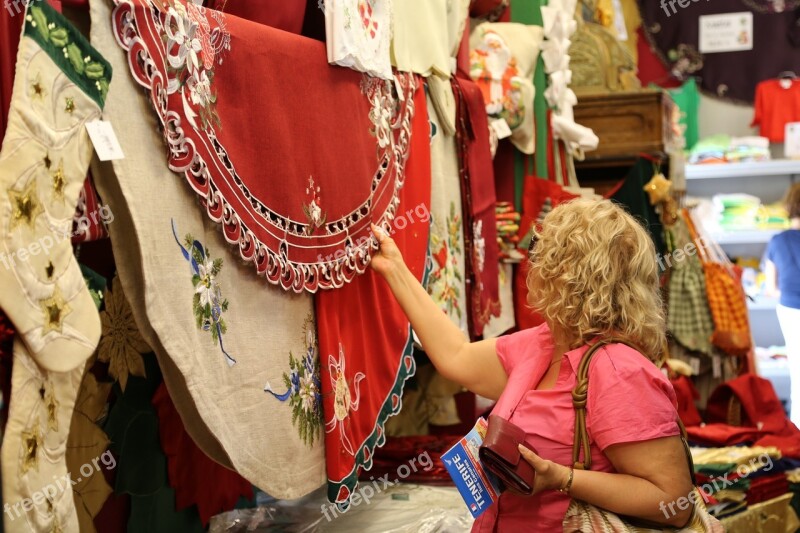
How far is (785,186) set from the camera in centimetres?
795

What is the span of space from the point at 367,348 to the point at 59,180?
115 centimetres

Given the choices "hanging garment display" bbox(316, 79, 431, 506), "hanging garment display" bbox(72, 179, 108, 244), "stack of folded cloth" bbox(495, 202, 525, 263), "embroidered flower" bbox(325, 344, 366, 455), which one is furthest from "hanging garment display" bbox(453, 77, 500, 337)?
"hanging garment display" bbox(72, 179, 108, 244)

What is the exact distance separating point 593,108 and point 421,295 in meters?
3.07

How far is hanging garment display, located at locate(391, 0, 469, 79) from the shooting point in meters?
2.66

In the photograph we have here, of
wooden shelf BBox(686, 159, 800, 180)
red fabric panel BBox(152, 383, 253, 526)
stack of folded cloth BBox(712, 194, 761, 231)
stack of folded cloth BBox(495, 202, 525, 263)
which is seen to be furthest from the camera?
wooden shelf BBox(686, 159, 800, 180)

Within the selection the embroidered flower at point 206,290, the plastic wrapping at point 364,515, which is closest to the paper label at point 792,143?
the plastic wrapping at point 364,515

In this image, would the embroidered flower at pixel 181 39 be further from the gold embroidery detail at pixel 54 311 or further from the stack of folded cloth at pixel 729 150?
the stack of folded cloth at pixel 729 150

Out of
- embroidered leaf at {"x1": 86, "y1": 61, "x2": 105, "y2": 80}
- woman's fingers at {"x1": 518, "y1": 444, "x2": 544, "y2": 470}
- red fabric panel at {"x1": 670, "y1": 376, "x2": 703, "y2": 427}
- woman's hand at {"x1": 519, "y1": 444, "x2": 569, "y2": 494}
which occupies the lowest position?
red fabric panel at {"x1": 670, "y1": 376, "x2": 703, "y2": 427}

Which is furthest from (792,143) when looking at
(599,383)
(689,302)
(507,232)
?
(599,383)

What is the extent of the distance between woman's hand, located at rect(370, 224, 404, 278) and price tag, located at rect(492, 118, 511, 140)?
1.25m

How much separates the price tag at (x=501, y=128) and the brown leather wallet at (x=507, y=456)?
1.88 metres

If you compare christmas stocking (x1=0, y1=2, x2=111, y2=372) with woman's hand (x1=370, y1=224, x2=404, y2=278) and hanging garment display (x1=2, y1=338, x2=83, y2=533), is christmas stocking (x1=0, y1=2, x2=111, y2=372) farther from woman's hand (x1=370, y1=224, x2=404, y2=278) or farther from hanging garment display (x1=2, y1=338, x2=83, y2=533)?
woman's hand (x1=370, y1=224, x2=404, y2=278)

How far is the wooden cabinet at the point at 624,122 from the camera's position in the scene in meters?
5.01

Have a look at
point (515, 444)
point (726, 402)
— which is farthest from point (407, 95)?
point (726, 402)
